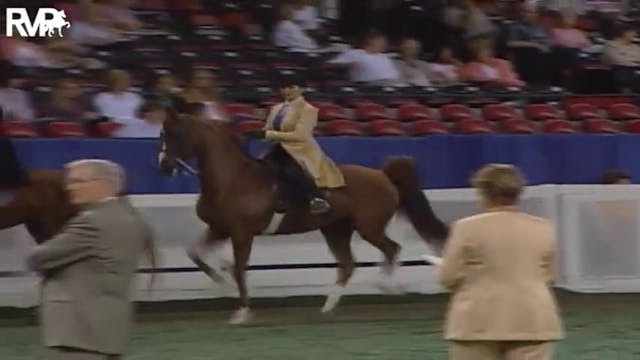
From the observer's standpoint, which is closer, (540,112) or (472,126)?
(472,126)

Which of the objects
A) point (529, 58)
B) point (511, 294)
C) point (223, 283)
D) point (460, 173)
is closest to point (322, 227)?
point (223, 283)

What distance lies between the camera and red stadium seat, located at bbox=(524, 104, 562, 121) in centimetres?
1731

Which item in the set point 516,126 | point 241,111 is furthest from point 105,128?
point 516,126

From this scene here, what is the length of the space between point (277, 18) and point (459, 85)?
2.49 metres

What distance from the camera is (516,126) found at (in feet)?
55.0

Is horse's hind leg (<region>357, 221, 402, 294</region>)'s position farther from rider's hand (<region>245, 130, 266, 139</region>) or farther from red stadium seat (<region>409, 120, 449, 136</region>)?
red stadium seat (<region>409, 120, 449, 136</region>)

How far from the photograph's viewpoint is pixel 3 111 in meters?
14.9

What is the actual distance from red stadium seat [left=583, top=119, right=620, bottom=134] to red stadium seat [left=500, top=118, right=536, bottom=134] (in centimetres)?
82

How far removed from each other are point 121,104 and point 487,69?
5358 millimetres

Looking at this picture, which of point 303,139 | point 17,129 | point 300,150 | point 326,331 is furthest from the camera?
point 17,129

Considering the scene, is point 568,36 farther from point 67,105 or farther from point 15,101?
point 15,101

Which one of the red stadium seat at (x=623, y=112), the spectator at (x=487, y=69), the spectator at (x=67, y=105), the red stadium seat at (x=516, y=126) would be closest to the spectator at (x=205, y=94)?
the spectator at (x=67, y=105)

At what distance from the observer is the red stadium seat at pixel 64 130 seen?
14508mm

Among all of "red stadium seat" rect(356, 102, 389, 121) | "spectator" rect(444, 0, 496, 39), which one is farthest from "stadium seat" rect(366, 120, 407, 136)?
"spectator" rect(444, 0, 496, 39)
